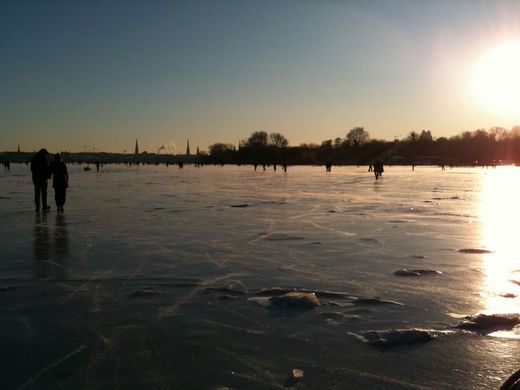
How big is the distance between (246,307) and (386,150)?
15475cm

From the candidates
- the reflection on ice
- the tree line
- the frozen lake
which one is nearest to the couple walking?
the frozen lake

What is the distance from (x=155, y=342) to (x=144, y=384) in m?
0.68

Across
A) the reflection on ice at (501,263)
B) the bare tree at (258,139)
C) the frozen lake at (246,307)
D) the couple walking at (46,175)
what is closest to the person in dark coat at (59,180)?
the couple walking at (46,175)

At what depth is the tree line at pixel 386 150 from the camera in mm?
137500

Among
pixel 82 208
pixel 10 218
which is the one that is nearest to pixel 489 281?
pixel 10 218

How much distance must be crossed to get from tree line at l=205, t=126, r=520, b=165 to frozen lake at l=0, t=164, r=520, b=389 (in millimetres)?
129235

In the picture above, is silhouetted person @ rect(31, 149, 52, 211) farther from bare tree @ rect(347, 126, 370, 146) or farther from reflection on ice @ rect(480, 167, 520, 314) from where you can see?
bare tree @ rect(347, 126, 370, 146)

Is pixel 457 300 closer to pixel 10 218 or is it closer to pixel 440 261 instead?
pixel 440 261

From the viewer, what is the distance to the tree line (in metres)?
138

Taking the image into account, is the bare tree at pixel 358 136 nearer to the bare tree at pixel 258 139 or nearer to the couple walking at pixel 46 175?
the bare tree at pixel 258 139

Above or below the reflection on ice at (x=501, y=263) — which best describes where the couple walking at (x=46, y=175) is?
above

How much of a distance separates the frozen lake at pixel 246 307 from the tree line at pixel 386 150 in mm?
129235

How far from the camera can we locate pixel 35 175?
519 inches

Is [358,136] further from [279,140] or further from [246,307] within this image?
[246,307]
